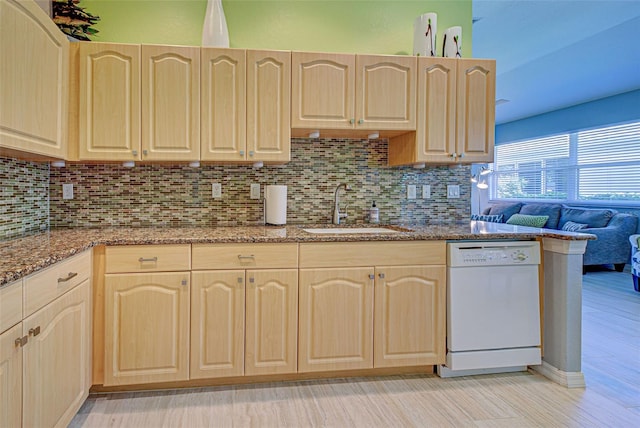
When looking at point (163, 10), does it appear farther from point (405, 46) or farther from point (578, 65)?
point (578, 65)

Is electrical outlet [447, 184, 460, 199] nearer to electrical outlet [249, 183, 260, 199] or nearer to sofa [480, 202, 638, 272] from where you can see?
electrical outlet [249, 183, 260, 199]

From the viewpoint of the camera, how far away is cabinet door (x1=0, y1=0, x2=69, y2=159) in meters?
1.65

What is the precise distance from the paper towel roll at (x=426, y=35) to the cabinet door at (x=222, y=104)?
1.21m

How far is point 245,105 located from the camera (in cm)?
253

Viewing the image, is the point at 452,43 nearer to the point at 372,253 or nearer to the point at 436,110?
the point at 436,110

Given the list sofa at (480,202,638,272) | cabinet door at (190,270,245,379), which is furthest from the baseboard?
sofa at (480,202,638,272)

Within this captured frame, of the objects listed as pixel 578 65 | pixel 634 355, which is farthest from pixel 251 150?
pixel 578 65

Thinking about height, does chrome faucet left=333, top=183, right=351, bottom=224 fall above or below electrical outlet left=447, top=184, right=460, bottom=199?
below

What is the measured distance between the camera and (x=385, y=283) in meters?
2.40

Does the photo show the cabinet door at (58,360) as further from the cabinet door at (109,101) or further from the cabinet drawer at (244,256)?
the cabinet door at (109,101)

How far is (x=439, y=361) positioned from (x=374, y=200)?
3.96 feet

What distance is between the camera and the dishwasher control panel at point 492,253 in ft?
7.98

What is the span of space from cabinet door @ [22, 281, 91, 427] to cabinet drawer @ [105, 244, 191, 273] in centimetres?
17

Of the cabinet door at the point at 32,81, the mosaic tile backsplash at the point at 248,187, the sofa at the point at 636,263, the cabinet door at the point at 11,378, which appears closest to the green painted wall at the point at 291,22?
the cabinet door at the point at 32,81
